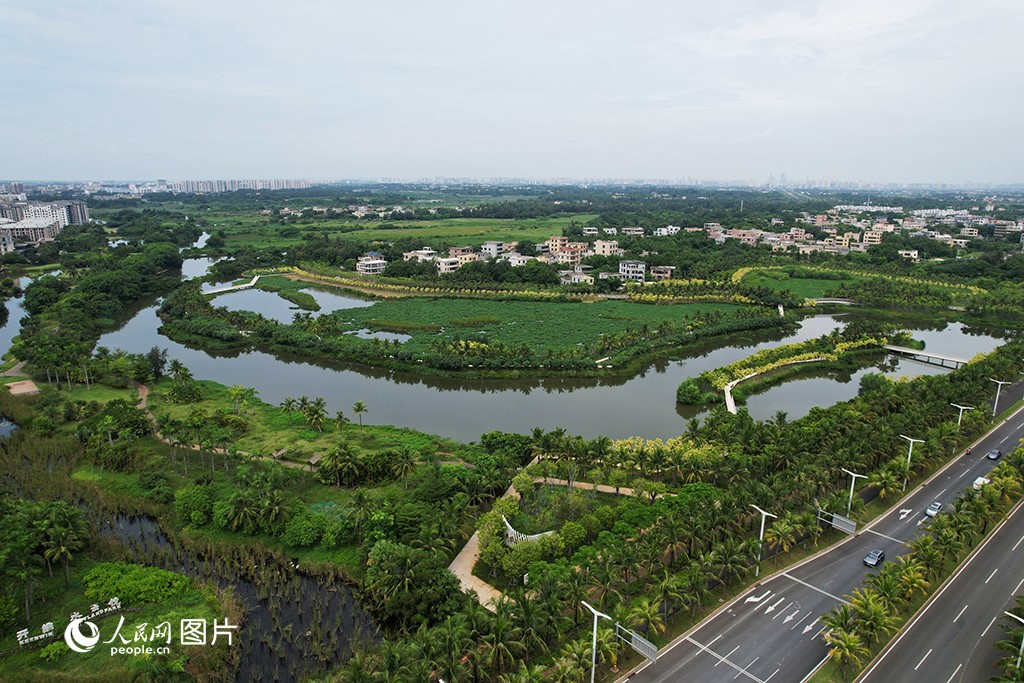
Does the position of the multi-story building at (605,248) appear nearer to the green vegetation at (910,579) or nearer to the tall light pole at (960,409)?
the tall light pole at (960,409)

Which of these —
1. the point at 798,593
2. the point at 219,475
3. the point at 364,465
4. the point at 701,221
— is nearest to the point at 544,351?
the point at 364,465

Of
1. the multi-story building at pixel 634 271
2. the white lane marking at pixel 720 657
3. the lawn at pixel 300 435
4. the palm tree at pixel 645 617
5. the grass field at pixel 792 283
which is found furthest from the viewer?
the multi-story building at pixel 634 271

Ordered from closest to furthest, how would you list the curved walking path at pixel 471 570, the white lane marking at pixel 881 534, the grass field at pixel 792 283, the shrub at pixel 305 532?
the curved walking path at pixel 471 570, the shrub at pixel 305 532, the white lane marking at pixel 881 534, the grass field at pixel 792 283

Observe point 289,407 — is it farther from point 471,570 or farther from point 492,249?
point 492,249

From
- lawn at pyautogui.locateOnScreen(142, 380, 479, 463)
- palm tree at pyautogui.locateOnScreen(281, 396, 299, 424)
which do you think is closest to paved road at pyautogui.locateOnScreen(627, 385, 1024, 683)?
lawn at pyautogui.locateOnScreen(142, 380, 479, 463)

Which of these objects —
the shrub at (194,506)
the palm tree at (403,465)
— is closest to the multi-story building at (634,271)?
the palm tree at (403,465)

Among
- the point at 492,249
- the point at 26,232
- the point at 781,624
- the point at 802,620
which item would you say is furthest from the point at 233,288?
the point at 802,620

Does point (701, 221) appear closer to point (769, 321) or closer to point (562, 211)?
point (562, 211)
